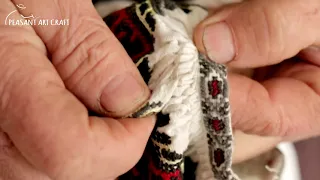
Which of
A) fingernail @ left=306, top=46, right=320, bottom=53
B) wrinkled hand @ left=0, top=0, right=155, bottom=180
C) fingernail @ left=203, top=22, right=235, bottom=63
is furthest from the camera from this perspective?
fingernail @ left=306, top=46, right=320, bottom=53

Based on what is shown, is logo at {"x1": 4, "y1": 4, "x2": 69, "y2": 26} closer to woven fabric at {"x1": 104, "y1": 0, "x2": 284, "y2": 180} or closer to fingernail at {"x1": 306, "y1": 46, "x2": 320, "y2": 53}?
woven fabric at {"x1": 104, "y1": 0, "x2": 284, "y2": 180}

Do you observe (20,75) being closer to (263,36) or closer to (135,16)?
(135,16)

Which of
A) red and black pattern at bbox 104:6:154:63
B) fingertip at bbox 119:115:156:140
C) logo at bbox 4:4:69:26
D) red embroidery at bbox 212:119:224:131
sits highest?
logo at bbox 4:4:69:26

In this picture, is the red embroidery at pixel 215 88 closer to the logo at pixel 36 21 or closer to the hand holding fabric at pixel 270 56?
the hand holding fabric at pixel 270 56

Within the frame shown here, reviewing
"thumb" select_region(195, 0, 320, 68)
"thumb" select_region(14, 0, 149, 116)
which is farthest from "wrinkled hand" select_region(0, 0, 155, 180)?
"thumb" select_region(195, 0, 320, 68)

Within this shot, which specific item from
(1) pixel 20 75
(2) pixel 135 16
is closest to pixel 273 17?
(2) pixel 135 16

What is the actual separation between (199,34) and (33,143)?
0.21m

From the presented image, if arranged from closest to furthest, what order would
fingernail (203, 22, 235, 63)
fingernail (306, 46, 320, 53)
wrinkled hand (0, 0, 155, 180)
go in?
1. wrinkled hand (0, 0, 155, 180)
2. fingernail (203, 22, 235, 63)
3. fingernail (306, 46, 320, 53)

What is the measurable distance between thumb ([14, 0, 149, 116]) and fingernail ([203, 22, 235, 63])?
0.29 ft

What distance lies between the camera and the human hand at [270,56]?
20.7 inches

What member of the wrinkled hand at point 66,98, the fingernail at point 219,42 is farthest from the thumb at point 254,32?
the wrinkled hand at point 66,98

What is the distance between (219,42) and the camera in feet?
1.68

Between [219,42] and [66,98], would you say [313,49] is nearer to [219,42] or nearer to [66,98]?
[219,42]

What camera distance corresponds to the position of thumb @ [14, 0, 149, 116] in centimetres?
44
